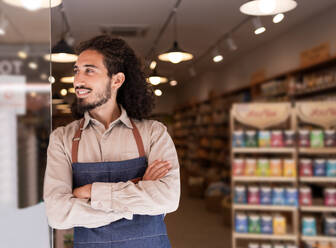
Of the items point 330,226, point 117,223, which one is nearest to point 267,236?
point 330,226

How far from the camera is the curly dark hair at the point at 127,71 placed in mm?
1525

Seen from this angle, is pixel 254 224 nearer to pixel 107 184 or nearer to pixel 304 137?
pixel 304 137

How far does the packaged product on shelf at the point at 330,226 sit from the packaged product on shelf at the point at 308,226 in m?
0.10

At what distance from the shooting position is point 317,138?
3.18 m

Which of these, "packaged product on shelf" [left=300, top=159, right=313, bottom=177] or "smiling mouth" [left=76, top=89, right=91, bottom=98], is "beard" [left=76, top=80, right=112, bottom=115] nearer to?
"smiling mouth" [left=76, top=89, right=91, bottom=98]

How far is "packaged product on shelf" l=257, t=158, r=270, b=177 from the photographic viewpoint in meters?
3.19

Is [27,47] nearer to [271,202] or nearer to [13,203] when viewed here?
[13,203]

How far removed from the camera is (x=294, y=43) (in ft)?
15.0

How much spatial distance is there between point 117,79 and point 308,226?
8.31ft

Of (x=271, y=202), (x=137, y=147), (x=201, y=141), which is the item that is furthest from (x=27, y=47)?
(x=201, y=141)

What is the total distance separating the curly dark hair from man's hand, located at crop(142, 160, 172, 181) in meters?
0.30

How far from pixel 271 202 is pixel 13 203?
2302 millimetres

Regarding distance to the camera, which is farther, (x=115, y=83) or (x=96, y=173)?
(x=115, y=83)

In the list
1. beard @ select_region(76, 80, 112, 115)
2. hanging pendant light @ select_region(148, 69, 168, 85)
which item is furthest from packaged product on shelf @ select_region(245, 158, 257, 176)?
beard @ select_region(76, 80, 112, 115)
